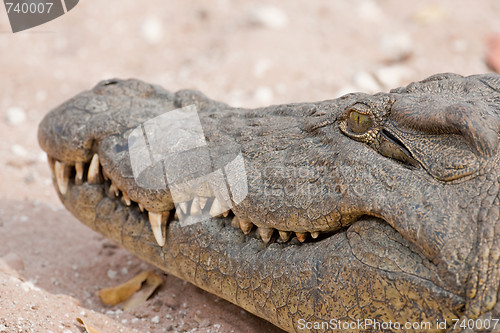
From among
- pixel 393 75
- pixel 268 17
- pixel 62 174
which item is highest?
pixel 268 17

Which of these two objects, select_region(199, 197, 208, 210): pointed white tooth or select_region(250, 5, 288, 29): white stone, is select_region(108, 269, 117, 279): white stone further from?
select_region(250, 5, 288, 29): white stone

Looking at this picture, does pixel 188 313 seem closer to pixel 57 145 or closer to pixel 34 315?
pixel 34 315

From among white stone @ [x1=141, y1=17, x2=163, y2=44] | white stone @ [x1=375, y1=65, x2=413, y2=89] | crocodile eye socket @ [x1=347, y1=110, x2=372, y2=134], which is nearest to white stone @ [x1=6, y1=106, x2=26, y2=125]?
white stone @ [x1=141, y1=17, x2=163, y2=44]

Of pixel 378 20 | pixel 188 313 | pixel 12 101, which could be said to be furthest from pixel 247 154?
pixel 378 20

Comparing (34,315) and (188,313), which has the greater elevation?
(34,315)

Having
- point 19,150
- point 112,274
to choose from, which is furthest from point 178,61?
point 112,274

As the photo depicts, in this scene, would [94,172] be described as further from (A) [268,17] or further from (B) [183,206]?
(A) [268,17]
